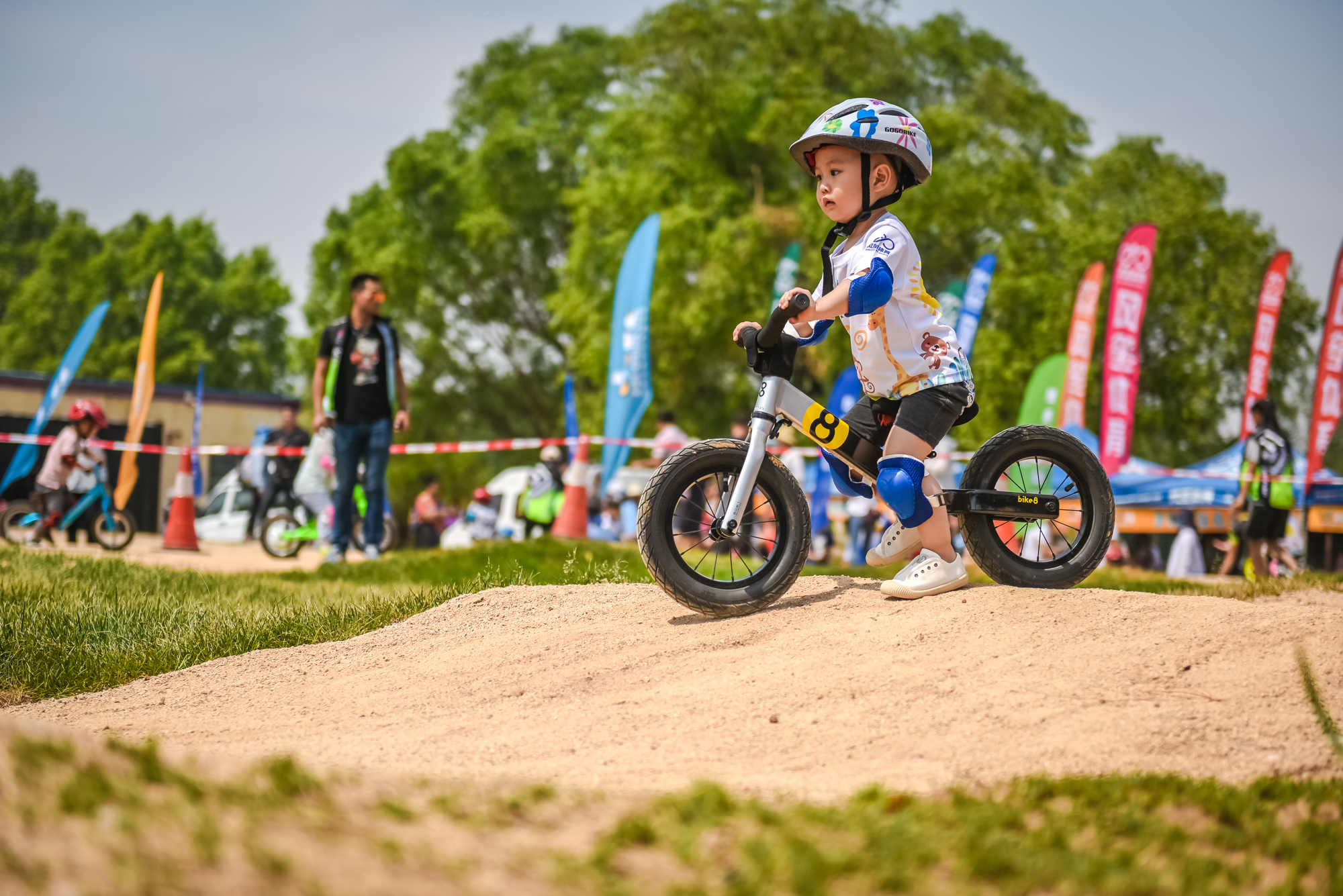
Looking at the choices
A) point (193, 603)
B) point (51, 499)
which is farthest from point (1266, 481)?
point (51, 499)

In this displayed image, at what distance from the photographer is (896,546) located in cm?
481

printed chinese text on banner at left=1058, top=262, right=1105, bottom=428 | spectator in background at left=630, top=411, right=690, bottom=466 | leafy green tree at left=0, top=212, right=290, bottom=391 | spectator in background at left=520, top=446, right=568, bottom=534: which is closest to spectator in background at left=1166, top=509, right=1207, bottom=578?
printed chinese text on banner at left=1058, top=262, right=1105, bottom=428

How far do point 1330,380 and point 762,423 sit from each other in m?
13.8

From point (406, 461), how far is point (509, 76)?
44.9 ft

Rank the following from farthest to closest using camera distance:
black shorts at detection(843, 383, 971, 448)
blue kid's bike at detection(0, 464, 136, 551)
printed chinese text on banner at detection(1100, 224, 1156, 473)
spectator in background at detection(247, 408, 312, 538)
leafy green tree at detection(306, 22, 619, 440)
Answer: leafy green tree at detection(306, 22, 619, 440) < printed chinese text on banner at detection(1100, 224, 1156, 473) < spectator in background at detection(247, 408, 312, 538) < blue kid's bike at detection(0, 464, 136, 551) < black shorts at detection(843, 383, 971, 448)

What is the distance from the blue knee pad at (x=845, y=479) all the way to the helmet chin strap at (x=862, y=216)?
741mm

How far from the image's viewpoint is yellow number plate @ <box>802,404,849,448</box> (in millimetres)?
4723

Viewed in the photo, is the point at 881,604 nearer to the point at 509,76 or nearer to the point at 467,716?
the point at 467,716

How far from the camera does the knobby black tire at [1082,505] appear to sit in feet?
15.8

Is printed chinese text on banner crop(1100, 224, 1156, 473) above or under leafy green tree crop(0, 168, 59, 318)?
under

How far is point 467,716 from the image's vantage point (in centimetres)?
377

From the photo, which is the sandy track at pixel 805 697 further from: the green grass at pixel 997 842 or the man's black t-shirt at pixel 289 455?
the man's black t-shirt at pixel 289 455

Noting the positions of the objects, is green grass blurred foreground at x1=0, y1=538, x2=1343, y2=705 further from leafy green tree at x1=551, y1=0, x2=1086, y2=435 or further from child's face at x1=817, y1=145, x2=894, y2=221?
leafy green tree at x1=551, y1=0, x2=1086, y2=435

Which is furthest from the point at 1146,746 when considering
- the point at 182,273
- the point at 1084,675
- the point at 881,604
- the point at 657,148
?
the point at 182,273
